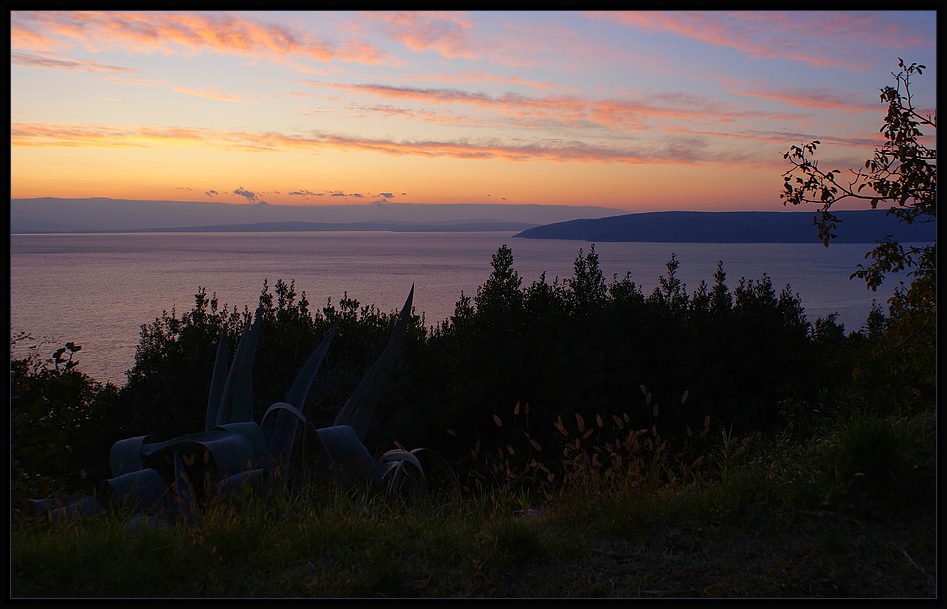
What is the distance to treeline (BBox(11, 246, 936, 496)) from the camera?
31.1ft

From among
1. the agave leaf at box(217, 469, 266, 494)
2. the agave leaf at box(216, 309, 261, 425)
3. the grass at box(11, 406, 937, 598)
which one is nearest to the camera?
the grass at box(11, 406, 937, 598)

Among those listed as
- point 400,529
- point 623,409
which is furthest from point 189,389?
point 400,529

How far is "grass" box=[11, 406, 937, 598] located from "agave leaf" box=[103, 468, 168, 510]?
46 cm

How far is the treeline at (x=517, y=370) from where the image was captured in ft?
31.1

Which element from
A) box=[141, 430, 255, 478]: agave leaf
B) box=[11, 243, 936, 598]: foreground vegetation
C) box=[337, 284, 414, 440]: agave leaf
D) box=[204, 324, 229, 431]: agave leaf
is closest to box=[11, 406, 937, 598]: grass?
box=[11, 243, 936, 598]: foreground vegetation

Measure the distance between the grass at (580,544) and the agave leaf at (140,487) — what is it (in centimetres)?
46

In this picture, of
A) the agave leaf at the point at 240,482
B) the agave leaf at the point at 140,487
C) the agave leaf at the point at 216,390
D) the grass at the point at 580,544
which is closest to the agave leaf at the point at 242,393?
the agave leaf at the point at 216,390

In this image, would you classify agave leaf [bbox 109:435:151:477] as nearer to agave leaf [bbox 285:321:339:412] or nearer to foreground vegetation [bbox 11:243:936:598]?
foreground vegetation [bbox 11:243:936:598]

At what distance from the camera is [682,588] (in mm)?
2684

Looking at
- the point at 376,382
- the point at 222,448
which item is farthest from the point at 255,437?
the point at 376,382

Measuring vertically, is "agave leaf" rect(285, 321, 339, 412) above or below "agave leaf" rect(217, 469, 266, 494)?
above

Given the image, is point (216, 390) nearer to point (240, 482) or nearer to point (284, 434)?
point (284, 434)

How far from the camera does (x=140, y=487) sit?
12.6ft

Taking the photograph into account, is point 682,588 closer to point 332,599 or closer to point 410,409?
point 332,599
